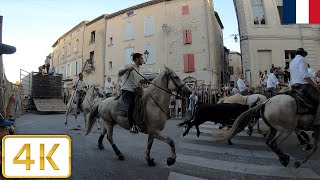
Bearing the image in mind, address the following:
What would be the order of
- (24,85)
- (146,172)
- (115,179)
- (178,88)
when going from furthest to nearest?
(24,85) < (178,88) < (146,172) < (115,179)

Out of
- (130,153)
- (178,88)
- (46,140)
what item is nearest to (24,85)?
(130,153)

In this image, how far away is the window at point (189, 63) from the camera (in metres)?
31.9

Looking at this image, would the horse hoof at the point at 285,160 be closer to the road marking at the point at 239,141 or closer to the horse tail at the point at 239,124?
the horse tail at the point at 239,124

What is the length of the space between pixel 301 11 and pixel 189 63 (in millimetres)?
16172

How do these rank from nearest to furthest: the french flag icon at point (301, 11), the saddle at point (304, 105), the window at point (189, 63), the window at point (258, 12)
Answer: the saddle at point (304, 105) → the french flag icon at point (301, 11) → the window at point (258, 12) → the window at point (189, 63)

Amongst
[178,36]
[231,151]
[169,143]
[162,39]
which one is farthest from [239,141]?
[162,39]

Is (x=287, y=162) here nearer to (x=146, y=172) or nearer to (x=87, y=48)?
(x=146, y=172)

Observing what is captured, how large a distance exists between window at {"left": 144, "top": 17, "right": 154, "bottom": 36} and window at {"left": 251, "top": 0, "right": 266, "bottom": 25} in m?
13.6

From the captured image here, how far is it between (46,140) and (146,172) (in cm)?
436

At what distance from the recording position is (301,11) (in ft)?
54.4

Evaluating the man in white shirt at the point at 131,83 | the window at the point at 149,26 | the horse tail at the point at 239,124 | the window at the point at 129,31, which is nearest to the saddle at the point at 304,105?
the horse tail at the point at 239,124

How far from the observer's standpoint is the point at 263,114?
21.2 ft

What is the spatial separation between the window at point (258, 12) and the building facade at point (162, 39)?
737 centimetres

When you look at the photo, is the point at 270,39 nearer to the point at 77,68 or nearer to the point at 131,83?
the point at 131,83
